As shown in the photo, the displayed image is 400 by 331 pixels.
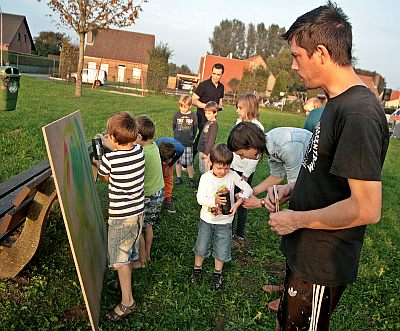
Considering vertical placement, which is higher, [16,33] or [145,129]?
[16,33]

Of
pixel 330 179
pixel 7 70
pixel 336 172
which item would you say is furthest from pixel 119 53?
pixel 336 172

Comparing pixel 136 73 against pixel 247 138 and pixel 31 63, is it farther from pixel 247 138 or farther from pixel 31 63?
pixel 247 138

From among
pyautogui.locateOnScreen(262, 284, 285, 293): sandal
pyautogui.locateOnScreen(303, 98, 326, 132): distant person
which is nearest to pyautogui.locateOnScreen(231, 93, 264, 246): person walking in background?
pyautogui.locateOnScreen(303, 98, 326, 132): distant person

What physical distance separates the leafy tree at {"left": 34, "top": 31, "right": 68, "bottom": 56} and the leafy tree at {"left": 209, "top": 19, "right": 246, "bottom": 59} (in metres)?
40.6

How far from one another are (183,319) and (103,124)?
8.24m

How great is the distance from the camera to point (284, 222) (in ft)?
6.16

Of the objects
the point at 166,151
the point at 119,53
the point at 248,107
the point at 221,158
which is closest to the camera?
the point at 221,158

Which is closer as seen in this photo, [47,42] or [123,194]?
[123,194]

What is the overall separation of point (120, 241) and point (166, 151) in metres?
1.64

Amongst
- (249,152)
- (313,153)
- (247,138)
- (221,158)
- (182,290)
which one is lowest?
(182,290)

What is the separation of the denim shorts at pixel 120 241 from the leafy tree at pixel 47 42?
209 feet

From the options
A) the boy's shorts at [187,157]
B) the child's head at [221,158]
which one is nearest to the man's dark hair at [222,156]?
the child's head at [221,158]

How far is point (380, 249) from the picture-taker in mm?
5301

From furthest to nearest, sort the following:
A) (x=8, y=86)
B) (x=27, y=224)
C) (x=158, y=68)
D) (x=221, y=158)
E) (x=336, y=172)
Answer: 1. (x=158, y=68)
2. (x=8, y=86)
3. (x=221, y=158)
4. (x=27, y=224)
5. (x=336, y=172)
